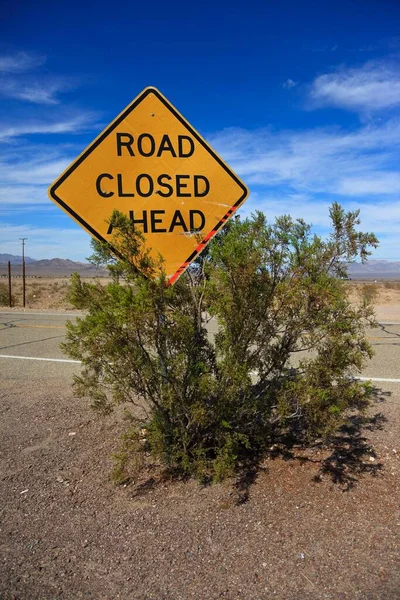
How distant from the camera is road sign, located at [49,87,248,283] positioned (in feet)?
12.0

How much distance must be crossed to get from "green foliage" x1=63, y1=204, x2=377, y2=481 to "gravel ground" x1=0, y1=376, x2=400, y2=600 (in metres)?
0.30

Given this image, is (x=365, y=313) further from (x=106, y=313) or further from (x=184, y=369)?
(x=106, y=313)

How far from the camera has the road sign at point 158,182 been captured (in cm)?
366

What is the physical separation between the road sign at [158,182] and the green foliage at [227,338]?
0.19 meters

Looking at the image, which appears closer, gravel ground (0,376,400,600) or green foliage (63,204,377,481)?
gravel ground (0,376,400,600)

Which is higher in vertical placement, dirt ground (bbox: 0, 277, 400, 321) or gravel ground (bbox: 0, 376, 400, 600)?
dirt ground (bbox: 0, 277, 400, 321)

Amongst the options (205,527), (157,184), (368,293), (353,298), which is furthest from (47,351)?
(353,298)

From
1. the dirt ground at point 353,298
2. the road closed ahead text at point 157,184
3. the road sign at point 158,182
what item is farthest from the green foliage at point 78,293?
the road closed ahead text at point 157,184

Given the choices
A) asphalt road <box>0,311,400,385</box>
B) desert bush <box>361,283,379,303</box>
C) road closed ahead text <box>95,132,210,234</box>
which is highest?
road closed ahead text <box>95,132,210,234</box>

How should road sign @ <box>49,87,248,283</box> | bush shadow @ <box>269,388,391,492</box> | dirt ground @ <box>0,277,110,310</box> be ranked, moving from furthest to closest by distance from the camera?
dirt ground @ <box>0,277,110,310</box>
bush shadow @ <box>269,388,391,492</box>
road sign @ <box>49,87,248,283</box>

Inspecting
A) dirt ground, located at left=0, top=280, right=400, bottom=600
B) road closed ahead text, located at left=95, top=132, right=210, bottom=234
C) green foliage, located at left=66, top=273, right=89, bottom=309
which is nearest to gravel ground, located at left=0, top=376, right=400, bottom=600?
dirt ground, located at left=0, top=280, right=400, bottom=600

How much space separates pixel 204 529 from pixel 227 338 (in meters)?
1.31

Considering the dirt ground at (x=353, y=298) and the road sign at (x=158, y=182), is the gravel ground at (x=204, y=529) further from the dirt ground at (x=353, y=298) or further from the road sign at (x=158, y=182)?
the road sign at (x=158, y=182)

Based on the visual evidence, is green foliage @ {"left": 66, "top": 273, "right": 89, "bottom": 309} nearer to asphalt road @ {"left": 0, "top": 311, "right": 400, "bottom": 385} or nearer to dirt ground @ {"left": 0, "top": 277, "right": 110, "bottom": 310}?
dirt ground @ {"left": 0, "top": 277, "right": 110, "bottom": 310}
